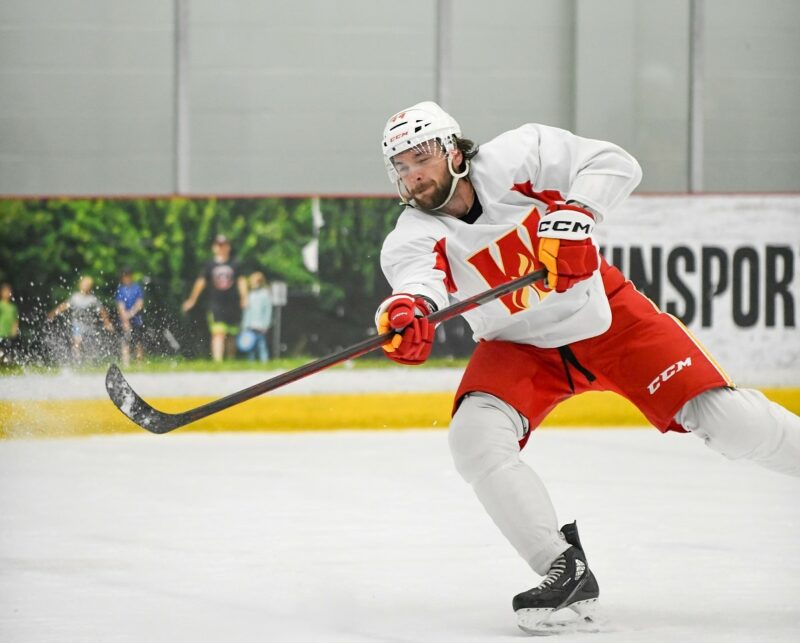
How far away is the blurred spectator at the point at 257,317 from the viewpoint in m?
5.52

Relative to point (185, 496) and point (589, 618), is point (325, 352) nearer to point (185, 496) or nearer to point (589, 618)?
point (185, 496)

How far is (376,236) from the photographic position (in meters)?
5.75

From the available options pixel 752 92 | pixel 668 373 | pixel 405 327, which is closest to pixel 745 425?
pixel 668 373

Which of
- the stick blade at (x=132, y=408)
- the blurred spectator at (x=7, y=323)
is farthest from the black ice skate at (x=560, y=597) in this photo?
the blurred spectator at (x=7, y=323)

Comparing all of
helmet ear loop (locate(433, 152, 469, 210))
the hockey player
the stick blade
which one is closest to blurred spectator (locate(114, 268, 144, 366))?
the stick blade

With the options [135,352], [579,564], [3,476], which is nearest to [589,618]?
[579,564]

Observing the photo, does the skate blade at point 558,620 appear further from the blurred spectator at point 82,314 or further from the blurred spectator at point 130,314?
the blurred spectator at point 82,314

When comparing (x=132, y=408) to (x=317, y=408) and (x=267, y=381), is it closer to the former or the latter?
(x=267, y=381)

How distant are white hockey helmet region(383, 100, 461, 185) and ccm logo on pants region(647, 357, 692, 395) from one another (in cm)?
61

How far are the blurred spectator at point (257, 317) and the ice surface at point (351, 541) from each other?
A: 16.0 inches

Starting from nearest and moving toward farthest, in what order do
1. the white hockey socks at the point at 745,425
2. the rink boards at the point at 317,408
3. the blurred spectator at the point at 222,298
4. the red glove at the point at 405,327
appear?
the red glove at the point at 405,327 < the white hockey socks at the point at 745,425 < the rink boards at the point at 317,408 < the blurred spectator at the point at 222,298

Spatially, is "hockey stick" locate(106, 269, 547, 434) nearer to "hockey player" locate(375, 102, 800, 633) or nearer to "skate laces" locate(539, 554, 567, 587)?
"hockey player" locate(375, 102, 800, 633)

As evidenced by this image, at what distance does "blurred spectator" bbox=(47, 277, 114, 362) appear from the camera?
5363mm

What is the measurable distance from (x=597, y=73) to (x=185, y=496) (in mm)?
3690
